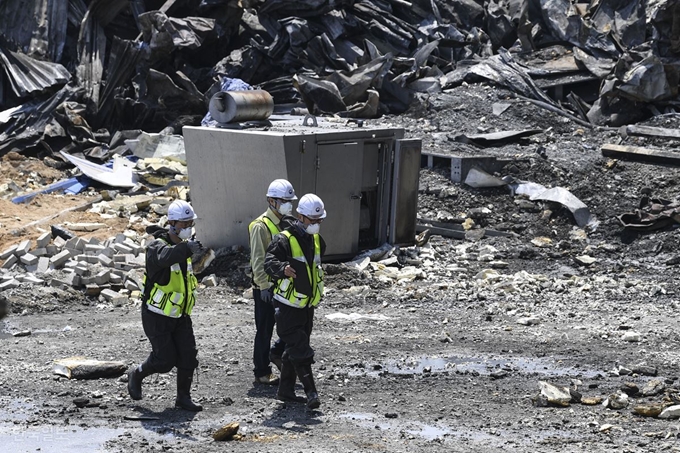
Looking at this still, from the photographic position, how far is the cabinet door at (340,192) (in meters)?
11.0

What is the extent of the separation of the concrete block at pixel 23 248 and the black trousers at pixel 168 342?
17.2ft

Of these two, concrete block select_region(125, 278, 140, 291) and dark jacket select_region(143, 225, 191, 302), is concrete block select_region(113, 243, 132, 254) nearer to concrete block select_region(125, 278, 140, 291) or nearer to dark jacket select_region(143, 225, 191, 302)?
concrete block select_region(125, 278, 140, 291)

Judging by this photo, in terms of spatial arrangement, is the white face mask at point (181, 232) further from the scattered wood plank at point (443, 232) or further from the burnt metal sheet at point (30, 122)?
the burnt metal sheet at point (30, 122)

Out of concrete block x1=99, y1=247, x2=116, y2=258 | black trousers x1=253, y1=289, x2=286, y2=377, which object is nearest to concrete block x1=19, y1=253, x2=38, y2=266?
concrete block x1=99, y1=247, x2=116, y2=258

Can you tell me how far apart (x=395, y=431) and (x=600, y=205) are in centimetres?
793

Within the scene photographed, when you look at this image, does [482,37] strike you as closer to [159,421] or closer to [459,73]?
[459,73]

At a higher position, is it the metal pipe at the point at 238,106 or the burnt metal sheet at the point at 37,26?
the burnt metal sheet at the point at 37,26

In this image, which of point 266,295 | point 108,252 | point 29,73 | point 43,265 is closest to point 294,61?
point 29,73

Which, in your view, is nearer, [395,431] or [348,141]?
[395,431]

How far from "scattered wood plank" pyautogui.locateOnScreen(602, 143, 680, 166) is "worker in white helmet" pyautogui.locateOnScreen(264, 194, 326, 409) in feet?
29.3

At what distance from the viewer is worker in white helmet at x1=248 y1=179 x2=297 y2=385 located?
727cm

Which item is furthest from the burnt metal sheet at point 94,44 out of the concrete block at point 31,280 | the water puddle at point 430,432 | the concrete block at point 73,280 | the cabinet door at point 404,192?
the water puddle at point 430,432

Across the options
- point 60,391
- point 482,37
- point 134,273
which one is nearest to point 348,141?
point 134,273

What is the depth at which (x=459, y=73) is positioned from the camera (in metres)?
19.4
